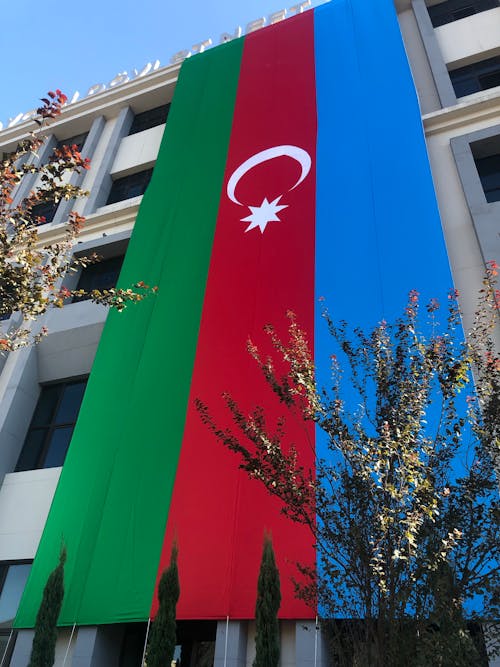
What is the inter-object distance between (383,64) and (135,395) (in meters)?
11.8

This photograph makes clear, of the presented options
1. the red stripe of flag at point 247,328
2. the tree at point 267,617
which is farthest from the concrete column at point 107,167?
the tree at point 267,617

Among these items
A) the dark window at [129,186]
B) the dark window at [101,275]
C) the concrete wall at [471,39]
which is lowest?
the dark window at [101,275]

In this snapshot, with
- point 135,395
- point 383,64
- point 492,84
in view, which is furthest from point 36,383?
point 492,84

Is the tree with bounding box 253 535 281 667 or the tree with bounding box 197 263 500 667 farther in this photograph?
the tree with bounding box 253 535 281 667

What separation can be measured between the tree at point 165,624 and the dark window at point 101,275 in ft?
35.4

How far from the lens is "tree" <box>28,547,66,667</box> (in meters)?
9.52

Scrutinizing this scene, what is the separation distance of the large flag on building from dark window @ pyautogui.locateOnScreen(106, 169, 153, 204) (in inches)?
84.7

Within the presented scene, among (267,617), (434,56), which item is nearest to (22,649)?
(267,617)

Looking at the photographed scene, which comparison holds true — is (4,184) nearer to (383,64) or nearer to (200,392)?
(200,392)

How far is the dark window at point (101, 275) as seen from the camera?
1795cm

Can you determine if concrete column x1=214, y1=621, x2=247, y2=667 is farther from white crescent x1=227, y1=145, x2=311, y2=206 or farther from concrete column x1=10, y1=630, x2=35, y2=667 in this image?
white crescent x1=227, y1=145, x2=311, y2=206

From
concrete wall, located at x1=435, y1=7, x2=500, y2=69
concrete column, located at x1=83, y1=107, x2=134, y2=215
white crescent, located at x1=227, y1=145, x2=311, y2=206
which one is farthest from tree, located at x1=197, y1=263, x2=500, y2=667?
concrete column, located at x1=83, y1=107, x2=134, y2=215

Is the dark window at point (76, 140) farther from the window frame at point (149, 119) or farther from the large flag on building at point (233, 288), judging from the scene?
the large flag on building at point (233, 288)

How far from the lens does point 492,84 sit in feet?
54.4
